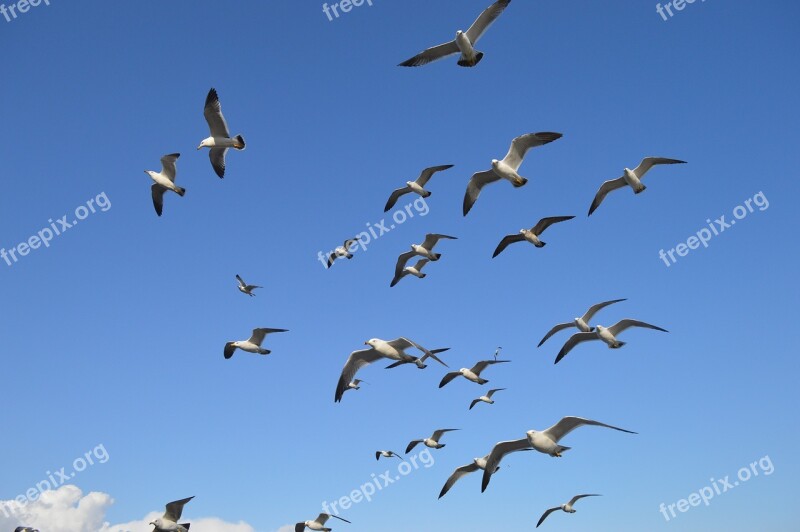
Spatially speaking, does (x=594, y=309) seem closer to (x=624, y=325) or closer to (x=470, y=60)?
(x=624, y=325)

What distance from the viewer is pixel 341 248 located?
102ft

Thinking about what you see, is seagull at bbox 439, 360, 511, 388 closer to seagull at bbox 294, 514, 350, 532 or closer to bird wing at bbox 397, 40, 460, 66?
seagull at bbox 294, 514, 350, 532

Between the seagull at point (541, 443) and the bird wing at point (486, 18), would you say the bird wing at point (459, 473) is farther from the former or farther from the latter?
the bird wing at point (486, 18)

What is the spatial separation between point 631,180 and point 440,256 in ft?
26.0

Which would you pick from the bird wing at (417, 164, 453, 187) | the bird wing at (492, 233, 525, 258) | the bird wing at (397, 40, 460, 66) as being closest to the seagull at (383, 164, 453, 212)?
the bird wing at (417, 164, 453, 187)

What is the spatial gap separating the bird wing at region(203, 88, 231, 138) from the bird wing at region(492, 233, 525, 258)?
10333 mm

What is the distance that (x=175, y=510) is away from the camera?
21062 millimetres

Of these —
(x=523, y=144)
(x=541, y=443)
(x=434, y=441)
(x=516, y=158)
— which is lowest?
(x=541, y=443)

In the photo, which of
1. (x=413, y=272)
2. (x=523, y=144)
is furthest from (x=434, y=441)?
(x=523, y=144)

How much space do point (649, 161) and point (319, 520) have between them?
20.2m

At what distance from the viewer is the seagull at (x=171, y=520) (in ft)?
68.4

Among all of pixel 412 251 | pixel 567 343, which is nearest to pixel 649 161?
pixel 567 343

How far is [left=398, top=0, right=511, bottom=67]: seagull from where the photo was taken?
59.9 ft

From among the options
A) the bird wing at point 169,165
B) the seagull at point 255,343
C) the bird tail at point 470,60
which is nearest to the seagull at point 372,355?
the seagull at point 255,343
